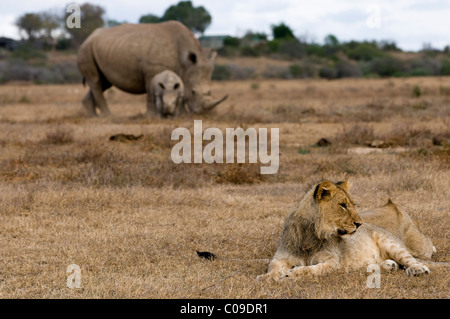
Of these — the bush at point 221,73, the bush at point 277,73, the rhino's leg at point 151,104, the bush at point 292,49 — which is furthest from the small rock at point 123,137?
the bush at point 292,49

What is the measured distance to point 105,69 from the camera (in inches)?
805

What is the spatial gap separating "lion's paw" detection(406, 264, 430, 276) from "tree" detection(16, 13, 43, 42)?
61911 millimetres

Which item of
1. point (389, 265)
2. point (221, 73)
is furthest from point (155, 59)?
point (221, 73)

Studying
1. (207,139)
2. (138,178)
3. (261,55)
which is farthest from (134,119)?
(261,55)

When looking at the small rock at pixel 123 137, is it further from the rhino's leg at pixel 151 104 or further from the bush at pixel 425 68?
the bush at pixel 425 68

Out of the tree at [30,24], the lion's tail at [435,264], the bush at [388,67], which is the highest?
the tree at [30,24]

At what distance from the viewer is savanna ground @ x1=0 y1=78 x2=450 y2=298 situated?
17.9ft

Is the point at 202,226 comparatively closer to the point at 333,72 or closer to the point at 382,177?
the point at 382,177

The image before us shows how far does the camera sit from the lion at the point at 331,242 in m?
5.51

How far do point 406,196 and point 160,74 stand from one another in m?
10.7

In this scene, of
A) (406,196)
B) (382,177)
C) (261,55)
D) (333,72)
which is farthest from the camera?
(261,55)

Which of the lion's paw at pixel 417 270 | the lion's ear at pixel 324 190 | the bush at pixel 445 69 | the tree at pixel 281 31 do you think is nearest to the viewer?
the lion's ear at pixel 324 190

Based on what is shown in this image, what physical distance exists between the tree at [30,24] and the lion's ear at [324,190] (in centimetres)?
6175

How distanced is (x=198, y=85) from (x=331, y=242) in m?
14.1
